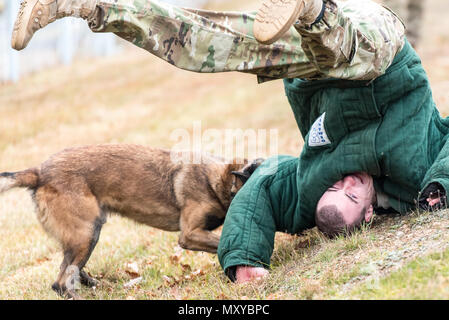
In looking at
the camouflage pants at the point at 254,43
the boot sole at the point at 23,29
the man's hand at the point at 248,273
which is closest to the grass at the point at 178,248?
the man's hand at the point at 248,273

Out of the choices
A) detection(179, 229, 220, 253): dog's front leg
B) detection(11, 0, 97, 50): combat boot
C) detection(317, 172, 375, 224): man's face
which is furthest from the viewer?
detection(179, 229, 220, 253): dog's front leg

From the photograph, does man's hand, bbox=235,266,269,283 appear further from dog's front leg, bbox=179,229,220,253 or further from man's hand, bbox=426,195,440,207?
man's hand, bbox=426,195,440,207

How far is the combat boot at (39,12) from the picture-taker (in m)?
3.24

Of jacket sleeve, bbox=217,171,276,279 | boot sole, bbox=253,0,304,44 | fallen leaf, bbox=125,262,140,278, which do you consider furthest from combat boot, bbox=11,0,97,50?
fallen leaf, bbox=125,262,140,278

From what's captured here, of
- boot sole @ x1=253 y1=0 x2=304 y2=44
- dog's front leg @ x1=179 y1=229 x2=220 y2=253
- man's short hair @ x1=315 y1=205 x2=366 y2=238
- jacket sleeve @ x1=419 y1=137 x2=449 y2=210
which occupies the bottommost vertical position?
dog's front leg @ x1=179 y1=229 x2=220 y2=253

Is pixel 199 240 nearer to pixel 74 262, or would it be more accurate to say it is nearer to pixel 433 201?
pixel 74 262

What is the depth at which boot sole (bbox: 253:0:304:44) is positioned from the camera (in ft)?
9.70

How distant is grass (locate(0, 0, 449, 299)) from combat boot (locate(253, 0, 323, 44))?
1389 millimetres

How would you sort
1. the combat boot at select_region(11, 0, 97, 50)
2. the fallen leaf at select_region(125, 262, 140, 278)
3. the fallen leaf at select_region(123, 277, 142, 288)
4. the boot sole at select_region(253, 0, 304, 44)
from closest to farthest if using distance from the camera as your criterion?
the boot sole at select_region(253, 0, 304, 44)
the combat boot at select_region(11, 0, 97, 50)
the fallen leaf at select_region(123, 277, 142, 288)
the fallen leaf at select_region(125, 262, 140, 278)

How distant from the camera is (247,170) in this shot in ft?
15.9

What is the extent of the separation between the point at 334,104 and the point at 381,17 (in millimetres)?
633

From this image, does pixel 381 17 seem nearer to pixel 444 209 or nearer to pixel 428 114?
pixel 428 114

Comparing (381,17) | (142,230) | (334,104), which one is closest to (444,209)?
(334,104)
